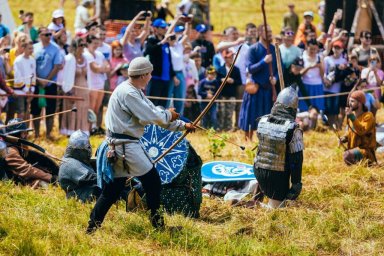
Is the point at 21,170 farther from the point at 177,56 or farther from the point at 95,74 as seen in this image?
the point at 177,56

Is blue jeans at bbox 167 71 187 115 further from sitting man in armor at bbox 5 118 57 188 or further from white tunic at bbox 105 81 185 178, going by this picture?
white tunic at bbox 105 81 185 178

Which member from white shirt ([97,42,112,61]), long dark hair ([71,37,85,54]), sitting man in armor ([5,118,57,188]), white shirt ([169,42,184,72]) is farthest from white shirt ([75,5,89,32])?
sitting man in armor ([5,118,57,188])

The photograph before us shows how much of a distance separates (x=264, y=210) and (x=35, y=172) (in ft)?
8.37

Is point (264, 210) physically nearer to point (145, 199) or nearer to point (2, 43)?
point (145, 199)

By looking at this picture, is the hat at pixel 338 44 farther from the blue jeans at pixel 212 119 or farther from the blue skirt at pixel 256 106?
the blue skirt at pixel 256 106

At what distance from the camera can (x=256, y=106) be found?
13570 mm

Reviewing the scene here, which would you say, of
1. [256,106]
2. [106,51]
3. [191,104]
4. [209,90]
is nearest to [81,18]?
[106,51]

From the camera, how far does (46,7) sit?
2661 cm

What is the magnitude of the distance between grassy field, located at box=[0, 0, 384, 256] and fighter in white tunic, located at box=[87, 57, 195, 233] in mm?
379

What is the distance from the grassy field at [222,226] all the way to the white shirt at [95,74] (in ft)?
13.3

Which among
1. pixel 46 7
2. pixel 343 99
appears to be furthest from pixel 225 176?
pixel 46 7

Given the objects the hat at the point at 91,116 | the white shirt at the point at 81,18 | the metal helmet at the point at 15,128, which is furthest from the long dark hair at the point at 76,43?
the white shirt at the point at 81,18

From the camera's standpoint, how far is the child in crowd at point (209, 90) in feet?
49.3

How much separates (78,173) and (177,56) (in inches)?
205
